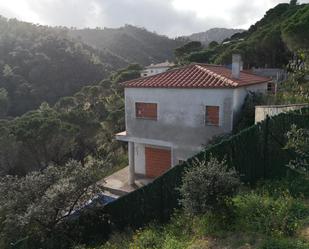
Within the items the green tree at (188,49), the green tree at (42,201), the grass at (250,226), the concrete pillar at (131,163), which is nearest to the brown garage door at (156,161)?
the concrete pillar at (131,163)

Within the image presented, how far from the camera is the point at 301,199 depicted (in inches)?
345

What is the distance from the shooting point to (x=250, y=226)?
7539 millimetres

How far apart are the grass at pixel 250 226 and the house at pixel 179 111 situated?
591 centimetres

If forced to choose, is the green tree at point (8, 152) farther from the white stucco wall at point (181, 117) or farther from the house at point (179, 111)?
the white stucco wall at point (181, 117)

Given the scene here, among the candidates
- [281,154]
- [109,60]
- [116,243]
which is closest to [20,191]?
[116,243]

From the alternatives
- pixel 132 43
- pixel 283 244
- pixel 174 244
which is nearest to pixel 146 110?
pixel 174 244

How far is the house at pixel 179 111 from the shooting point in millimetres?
15258

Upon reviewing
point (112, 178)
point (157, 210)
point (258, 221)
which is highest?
point (258, 221)

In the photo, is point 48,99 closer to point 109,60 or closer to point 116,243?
point 109,60

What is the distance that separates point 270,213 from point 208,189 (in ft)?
4.96

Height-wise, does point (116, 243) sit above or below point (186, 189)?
below

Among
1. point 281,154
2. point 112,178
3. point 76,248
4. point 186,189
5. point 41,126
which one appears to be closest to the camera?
point 186,189

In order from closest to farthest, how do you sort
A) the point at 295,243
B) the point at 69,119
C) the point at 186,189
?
the point at 295,243 < the point at 186,189 < the point at 69,119

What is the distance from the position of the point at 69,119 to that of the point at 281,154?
20.8 m
